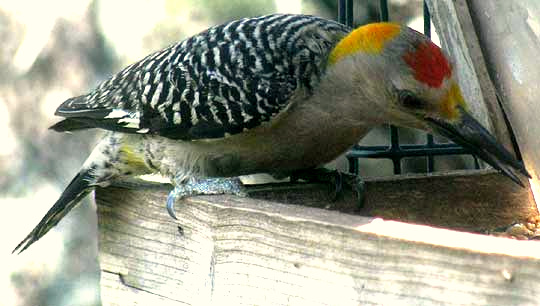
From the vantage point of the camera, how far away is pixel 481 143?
312 centimetres

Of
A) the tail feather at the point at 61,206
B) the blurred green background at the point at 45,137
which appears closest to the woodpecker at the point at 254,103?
the tail feather at the point at 61,206

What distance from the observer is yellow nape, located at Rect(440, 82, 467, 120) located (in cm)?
314

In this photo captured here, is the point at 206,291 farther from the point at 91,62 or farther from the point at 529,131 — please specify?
the point at 91,62

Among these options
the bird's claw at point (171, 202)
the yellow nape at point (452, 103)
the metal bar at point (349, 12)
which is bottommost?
the bird's claw at point (171, 202)

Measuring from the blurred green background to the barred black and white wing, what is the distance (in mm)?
2905

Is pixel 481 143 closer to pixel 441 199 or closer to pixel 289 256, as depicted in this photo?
pixel 441 199

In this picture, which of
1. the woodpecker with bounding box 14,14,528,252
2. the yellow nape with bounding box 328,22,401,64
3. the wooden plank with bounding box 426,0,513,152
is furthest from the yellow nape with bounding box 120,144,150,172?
the wooden plank with bounding box 426,0,513,152

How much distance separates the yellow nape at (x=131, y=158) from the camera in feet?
12.8

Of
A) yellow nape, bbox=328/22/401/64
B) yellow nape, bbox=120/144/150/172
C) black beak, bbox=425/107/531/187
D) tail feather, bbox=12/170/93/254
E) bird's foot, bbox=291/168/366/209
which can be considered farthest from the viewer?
tail feather, bbox=12/170/93/254

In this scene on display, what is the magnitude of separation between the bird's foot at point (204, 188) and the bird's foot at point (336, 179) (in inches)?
17.6

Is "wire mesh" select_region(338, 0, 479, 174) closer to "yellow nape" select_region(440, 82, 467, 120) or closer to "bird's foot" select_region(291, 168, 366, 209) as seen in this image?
"bird's foot" select_region(291, 168, 366, 209)

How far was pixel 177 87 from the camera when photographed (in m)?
3.70

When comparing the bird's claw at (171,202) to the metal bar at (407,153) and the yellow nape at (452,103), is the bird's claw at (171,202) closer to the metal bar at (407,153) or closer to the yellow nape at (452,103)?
the yellow nape at (452,103)

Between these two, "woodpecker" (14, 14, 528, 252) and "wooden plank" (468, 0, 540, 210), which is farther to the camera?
"woodpecker" (14, 14, 528, 252)
